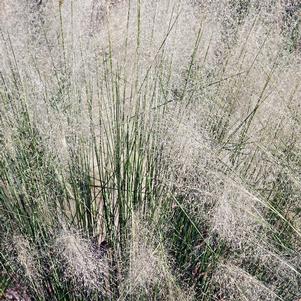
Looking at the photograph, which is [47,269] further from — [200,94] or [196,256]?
[200,94]

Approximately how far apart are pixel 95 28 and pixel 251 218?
0.94 m

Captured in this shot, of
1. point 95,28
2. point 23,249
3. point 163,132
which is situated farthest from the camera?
point 95,28

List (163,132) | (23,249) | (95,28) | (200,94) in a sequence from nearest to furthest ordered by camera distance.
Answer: (23,249)
(163,132)
(200,94)
(95,28)

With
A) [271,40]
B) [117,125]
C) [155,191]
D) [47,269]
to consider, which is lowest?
[47,269]

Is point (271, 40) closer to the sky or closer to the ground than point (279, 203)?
closer to the sky

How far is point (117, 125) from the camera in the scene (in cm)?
164

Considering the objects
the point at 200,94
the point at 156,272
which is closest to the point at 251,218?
the point at 156,272

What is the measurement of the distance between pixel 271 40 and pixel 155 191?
27.5 inches

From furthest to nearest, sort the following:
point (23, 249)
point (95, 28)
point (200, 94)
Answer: point (95, 28)
point (200, 94)
point (23, 249)

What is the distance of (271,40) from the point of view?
1.90m

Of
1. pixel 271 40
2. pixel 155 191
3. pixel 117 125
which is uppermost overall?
pixel 271 40

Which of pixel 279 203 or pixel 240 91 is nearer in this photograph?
pixel 279 203

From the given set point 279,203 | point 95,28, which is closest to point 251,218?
Result: point 279,203

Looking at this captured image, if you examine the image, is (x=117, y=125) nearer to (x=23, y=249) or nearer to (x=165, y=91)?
(x=165, y=91)
